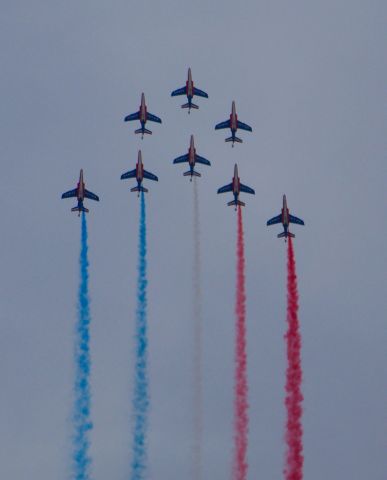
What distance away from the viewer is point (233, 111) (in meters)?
190

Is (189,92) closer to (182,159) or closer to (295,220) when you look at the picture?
(182,159)

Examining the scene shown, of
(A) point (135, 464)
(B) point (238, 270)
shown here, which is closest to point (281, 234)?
(B) point (238, 270)

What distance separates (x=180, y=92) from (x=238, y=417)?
53540mm

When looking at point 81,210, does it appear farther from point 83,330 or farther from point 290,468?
point 290,468

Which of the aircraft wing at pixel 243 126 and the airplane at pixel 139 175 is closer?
the airplane at pixel 139 175

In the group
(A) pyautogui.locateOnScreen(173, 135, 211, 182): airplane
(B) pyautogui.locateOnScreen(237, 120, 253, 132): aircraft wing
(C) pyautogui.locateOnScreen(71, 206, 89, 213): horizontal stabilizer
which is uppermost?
(B) pyautogui.locateOnScreen(237, 120, 253, 132): aircraft wing

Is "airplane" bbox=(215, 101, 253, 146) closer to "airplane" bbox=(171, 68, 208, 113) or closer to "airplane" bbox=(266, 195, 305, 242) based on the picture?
"airplane" bbox=(171, 68, 208, 113)

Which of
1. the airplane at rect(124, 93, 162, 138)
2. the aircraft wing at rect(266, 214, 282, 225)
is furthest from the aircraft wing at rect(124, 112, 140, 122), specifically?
the aircraft wing at rect(266, 214, 282, 225)

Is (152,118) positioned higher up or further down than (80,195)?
Answer: higher up

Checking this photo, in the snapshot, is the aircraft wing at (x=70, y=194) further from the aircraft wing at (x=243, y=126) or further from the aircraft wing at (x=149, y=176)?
the aircraft wing at (x=243, y=126)

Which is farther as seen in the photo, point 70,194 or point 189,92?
point 189,92

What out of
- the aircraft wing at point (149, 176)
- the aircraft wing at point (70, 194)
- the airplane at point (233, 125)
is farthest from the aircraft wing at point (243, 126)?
the aircraft wing at point (70, 194)

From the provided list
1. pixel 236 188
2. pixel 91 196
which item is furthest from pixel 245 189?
pixel 91 196

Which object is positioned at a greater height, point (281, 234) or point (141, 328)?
point (281, 234)
